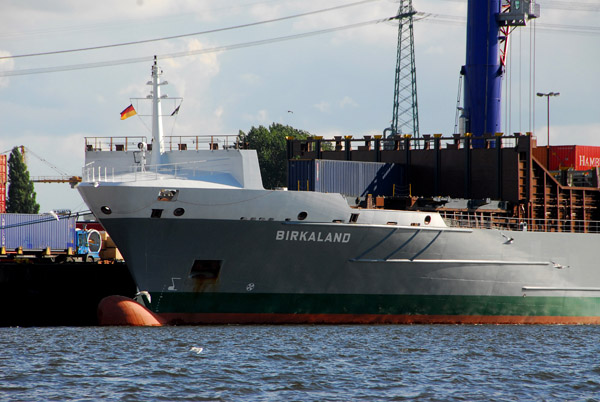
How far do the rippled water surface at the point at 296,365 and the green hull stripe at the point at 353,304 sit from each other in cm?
93

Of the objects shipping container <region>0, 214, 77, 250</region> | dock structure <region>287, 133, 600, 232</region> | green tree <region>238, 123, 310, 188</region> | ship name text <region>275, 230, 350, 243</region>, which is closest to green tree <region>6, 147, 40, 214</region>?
green tree <region>238, 123, 310, 188</region>

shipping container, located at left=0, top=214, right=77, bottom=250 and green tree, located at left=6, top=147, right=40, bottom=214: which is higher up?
green tree, located at left=6, top=147, right=40, bottom=214

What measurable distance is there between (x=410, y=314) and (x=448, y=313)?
1.97 meters

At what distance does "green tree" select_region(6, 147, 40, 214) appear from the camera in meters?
97.9

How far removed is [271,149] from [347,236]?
61575 mm

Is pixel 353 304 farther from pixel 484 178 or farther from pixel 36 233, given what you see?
pixel 36 233

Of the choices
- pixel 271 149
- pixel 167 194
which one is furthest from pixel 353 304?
pixel 271 149

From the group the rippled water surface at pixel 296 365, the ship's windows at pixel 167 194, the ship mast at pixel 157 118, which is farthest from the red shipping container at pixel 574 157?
the ship's windows at pixel 167 194

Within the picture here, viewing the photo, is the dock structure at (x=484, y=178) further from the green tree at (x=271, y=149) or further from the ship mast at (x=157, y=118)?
the green tree at (x=271, y=149)

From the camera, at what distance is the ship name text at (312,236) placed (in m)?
36.2

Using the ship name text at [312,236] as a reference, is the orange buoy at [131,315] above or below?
below

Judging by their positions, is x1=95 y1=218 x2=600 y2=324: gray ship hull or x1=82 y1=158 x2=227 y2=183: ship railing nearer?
x1=95 y1=218 x2=600 y2=324: gray ship hull

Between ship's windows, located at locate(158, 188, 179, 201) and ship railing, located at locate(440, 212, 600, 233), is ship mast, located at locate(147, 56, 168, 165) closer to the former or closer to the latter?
ship's windows, located at locate(158, 188, 179, 201)

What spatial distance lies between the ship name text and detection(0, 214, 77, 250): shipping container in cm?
1850
